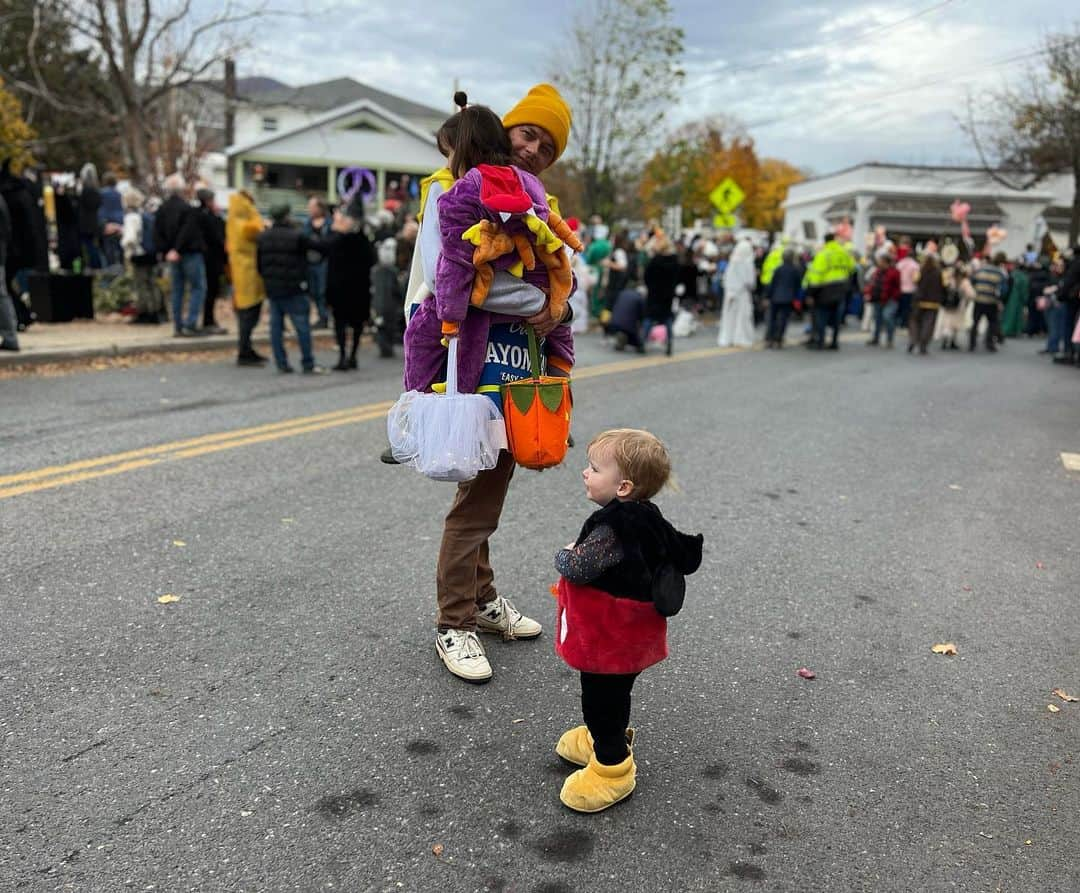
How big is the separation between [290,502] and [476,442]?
262cm

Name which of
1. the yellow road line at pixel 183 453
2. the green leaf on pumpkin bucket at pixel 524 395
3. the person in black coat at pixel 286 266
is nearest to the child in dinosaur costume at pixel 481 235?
the green leaf on pumpkin bucket at pixel 524 395

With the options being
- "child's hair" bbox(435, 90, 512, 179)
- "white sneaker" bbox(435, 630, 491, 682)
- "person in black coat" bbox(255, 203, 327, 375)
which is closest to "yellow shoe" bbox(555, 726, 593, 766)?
"white sneaker" bbox(435, 630, 491, 682)

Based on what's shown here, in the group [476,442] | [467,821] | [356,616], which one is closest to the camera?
[467,821]

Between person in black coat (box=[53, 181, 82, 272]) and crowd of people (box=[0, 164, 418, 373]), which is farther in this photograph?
person in black coat (box=[53, 181, 82, 272])

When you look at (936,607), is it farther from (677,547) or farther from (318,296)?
(318,296)

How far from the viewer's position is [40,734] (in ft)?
9.32

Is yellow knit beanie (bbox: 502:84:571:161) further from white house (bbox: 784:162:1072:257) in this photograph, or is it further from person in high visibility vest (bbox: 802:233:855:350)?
white house (bbox: 784:162:1072:257)

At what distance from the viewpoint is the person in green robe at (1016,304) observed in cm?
2156

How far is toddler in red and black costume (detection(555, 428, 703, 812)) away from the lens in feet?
8.32

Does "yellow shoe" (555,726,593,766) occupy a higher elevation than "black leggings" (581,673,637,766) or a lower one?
lower

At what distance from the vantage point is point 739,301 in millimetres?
16594

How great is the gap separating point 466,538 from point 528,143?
1.43 m

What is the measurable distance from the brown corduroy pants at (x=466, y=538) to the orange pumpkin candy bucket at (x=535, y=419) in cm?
22

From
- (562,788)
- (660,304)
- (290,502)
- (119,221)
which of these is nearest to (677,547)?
(562,788)
